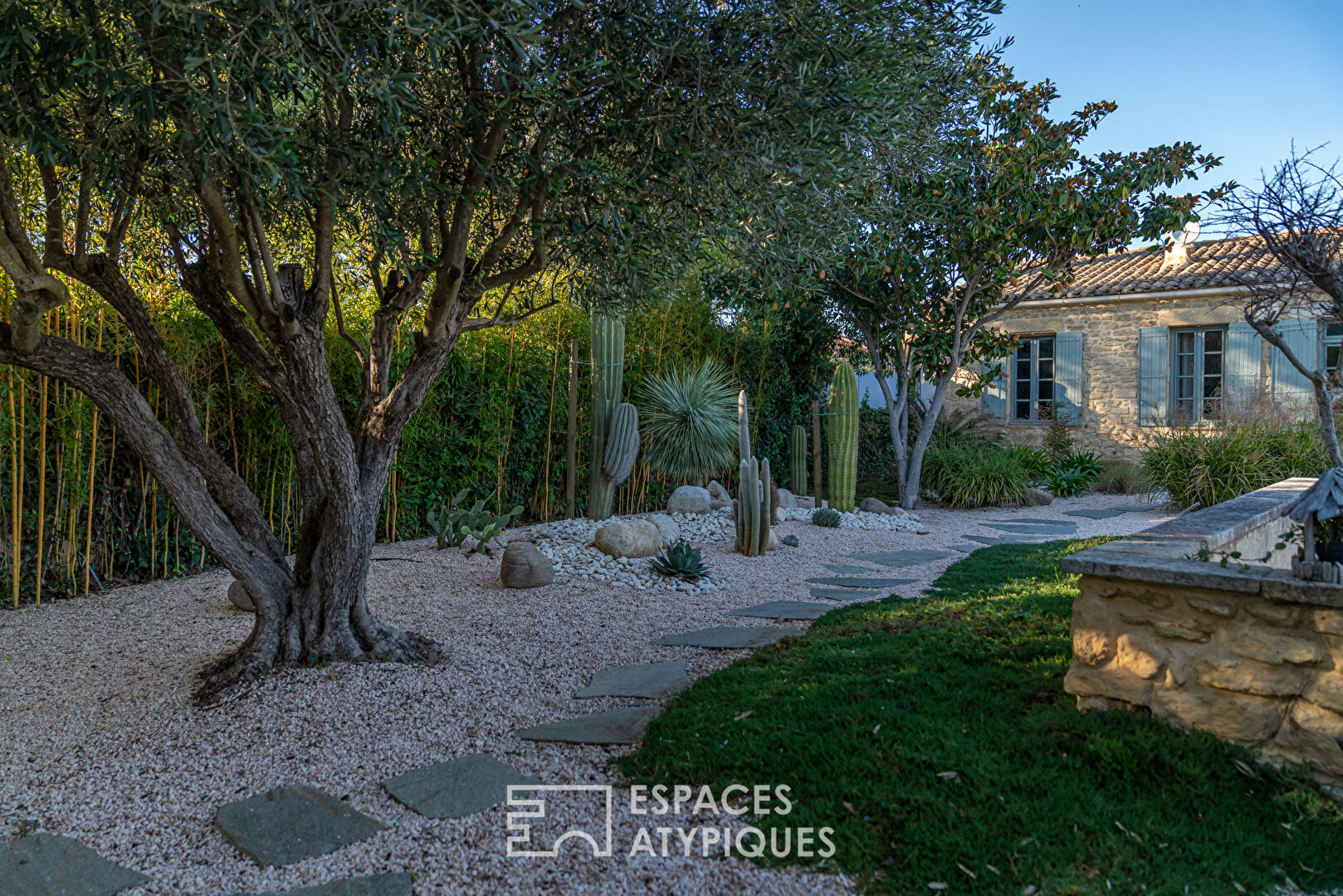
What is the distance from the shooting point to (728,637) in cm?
379

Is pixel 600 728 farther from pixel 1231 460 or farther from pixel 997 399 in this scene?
Answer: pixel 997 399

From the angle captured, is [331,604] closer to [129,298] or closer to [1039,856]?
[129,298]

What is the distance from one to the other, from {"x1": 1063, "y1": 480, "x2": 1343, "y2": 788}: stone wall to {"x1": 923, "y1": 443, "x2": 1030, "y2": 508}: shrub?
24.9 ft

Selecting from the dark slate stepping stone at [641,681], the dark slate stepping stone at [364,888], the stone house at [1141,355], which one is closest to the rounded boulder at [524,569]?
the dark slate stepping stone at [641,681]

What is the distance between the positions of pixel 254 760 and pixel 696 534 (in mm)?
4615

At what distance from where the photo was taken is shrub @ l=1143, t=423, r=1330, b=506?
7668mm

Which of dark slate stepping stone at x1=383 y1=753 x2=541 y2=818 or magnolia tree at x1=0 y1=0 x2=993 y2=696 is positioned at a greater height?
magnolia tree at x1=0 y1=0 x2=993 y2=696

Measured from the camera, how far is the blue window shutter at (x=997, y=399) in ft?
41.3

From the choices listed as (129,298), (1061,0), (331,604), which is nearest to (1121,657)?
(331,604)

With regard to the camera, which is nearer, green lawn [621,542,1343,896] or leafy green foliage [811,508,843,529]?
green lawn [621,542,1343,896]

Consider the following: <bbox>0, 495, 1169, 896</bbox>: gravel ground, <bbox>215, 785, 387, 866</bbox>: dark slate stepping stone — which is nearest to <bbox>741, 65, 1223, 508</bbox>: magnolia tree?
<bbox>0, 495, 1169, 896</bbox>: gravel ground

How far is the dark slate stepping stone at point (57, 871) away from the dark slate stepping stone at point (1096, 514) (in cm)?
892

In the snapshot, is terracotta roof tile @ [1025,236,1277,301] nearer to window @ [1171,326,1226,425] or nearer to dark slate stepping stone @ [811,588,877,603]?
window @ [1171,326,1226,425]

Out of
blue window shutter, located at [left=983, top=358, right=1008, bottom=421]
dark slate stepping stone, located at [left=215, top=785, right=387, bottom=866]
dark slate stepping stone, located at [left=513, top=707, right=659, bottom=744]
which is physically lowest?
dark slate stepping stone, located at [left=215, top=785, right=387, bottom=866]
